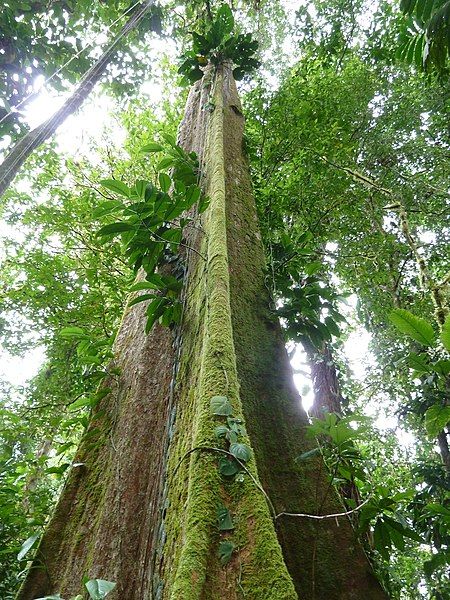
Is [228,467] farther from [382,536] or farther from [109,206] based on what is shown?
[109,206]

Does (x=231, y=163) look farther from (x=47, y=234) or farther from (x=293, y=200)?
(x=47, y=234)

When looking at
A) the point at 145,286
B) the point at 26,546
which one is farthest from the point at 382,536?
the point at 145,286

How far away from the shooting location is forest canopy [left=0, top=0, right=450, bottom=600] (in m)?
2.16

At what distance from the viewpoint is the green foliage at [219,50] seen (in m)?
4.30

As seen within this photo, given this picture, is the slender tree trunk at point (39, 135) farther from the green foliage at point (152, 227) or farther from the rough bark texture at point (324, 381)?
the rough bark texture at point (324, 381)

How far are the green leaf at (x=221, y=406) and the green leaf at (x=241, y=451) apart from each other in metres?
0.11

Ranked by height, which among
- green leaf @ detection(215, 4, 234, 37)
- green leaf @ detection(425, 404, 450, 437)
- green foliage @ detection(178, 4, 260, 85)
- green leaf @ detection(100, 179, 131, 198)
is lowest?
green leaf @ detection(425, 404, 450, 437)

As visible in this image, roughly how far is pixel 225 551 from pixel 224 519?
0.07 meters

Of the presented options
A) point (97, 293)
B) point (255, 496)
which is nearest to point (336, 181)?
point (97, 293)

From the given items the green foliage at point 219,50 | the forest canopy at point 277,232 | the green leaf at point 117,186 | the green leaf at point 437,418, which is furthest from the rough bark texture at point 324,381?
the green foliage at point 219,50

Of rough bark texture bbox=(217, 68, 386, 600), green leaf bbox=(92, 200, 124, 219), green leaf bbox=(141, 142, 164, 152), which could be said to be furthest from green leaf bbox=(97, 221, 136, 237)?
green leaf bbox=(141, 142, 164, 152)

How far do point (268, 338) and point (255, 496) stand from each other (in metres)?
1.11

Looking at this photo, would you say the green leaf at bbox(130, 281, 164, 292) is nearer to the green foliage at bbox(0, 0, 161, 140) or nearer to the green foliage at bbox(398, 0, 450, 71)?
the green foliage at bbox(398, 0, 450, 71)

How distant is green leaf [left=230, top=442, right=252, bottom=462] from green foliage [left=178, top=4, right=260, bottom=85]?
4309 mm
